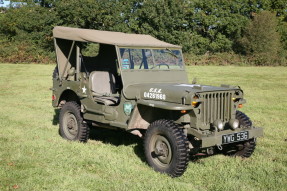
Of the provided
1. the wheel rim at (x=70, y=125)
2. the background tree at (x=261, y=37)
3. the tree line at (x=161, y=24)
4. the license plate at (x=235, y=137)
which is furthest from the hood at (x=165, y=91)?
the background tree at (x=261, y=37)

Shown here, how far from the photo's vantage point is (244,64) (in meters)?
33.8

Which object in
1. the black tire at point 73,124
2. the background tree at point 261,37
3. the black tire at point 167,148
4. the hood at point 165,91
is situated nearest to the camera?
the black tire at point 167,148

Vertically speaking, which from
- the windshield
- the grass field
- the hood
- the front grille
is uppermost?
the windshield

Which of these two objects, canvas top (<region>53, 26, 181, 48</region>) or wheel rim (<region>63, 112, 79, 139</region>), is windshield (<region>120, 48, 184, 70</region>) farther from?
wheel rim (<region>63, 112, 79, 139</region>)

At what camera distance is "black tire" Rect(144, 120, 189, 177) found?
4.98 metres

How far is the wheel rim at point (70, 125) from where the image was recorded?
23.4 feet

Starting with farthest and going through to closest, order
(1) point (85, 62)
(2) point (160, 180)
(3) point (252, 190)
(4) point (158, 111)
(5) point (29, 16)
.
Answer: (5) point (29, 16) < (1) point (85, 62) < (4) point (158, 111) < (2) point (160, 180) < (3) point (252, 190)

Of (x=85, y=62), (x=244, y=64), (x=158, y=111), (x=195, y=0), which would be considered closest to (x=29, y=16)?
(x=195, y=0)

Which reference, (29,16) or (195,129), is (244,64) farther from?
(195,129)

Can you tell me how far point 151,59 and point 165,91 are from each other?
1343 mm

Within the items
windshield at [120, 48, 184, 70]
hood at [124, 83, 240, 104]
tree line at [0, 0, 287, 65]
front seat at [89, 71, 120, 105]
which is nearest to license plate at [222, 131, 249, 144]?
hood at [124, 83, 240, 104]

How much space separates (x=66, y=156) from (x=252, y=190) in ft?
9.94

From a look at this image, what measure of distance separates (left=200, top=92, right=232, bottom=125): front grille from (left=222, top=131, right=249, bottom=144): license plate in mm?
343

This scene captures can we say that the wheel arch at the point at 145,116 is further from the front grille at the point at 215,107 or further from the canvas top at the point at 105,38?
the canvas top at the point at 105,38
